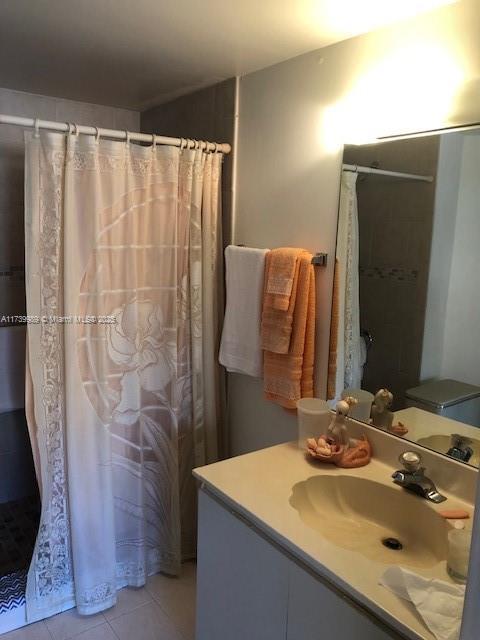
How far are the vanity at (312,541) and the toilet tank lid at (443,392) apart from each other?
0.16 m

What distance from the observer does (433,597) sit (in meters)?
1.10

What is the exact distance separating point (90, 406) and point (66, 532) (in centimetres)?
54

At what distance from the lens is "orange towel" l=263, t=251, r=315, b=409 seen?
1950 millimetres

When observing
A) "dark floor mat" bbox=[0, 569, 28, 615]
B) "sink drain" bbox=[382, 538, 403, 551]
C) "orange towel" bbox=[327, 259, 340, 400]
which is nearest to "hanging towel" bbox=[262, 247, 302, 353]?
"orange towel" bbox=[327, 259, 340, 400]

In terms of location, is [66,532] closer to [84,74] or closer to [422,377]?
[422,377]

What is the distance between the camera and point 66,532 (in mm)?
2154

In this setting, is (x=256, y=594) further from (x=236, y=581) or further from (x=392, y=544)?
(x=392, y=544)

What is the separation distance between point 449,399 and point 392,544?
1.52 feet

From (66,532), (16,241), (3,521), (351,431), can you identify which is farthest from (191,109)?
(3,521)

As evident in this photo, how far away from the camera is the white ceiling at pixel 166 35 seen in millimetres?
1586

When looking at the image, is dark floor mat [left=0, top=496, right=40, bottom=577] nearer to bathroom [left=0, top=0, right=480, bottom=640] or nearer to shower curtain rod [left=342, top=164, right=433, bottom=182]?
bathroom [left=0, top=0, right=480, bottom=640]

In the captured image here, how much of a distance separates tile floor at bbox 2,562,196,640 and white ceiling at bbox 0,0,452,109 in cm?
224

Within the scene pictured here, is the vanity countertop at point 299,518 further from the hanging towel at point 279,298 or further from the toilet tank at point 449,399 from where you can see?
the hanging towel at point 279,298

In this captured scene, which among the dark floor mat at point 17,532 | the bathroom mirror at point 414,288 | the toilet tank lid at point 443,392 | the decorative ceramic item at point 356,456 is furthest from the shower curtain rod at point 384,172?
the dark floor mat at point 17,532
